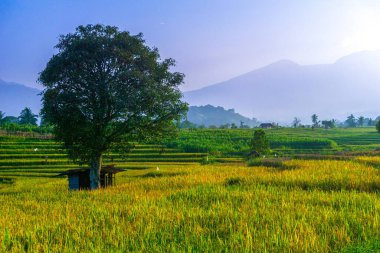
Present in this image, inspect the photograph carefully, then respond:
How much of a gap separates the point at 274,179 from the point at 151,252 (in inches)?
536

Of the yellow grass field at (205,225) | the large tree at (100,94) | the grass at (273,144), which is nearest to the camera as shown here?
the yellow grass field at (205,225)

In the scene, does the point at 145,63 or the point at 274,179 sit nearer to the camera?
the point at 274,179

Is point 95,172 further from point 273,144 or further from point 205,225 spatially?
point 273,144

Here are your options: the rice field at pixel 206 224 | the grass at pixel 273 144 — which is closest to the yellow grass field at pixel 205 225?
the rice field at pixel 206 224

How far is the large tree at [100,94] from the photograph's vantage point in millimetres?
29703

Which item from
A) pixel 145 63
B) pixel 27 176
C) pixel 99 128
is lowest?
pixel 27 176

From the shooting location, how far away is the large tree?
2970cm

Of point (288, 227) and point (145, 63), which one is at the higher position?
point (145, 63)

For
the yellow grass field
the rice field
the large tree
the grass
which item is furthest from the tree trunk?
the grass

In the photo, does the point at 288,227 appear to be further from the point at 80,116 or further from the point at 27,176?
the point at 27,176

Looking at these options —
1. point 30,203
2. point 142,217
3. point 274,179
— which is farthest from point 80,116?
point 142,217

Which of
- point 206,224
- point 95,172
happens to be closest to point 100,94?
point 95,172

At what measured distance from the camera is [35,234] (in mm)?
10031

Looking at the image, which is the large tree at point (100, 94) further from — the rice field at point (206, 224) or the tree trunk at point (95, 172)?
the rice field at point (206, 224)
